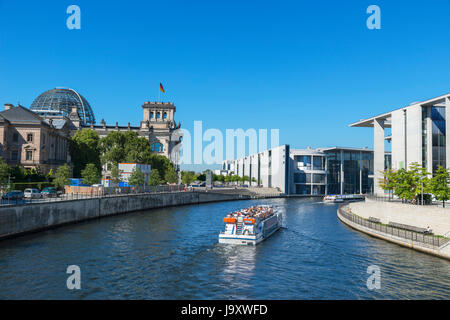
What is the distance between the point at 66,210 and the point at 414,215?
48943 millimetres

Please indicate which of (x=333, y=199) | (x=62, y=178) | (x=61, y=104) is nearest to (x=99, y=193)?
(x=62, y=178)

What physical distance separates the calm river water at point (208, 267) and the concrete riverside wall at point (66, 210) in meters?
2.01

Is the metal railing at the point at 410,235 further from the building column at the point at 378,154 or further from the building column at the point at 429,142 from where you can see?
the building column at the point at 378,154

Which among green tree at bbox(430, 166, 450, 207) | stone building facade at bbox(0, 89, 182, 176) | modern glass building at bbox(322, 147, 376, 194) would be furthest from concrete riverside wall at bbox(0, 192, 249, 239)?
modern glass building at bbox(322, 147, 376, 194)

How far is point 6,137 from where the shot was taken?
90250 millimetres

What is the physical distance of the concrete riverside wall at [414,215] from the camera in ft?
120

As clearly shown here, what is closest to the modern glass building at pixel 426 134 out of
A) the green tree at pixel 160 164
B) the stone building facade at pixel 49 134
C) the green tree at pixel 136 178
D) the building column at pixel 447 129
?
the building column at pixel 447 129

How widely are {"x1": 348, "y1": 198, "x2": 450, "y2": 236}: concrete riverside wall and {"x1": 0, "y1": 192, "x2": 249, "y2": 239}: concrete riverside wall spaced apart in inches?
1878

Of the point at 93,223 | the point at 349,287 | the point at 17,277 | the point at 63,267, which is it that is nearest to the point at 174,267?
the point at 63,267

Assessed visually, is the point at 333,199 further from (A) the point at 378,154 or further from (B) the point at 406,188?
(B) the point at 406,188

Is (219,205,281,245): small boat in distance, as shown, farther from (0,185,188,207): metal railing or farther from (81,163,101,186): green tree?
(81,163,101,186): green tree

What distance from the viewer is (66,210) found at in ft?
172
